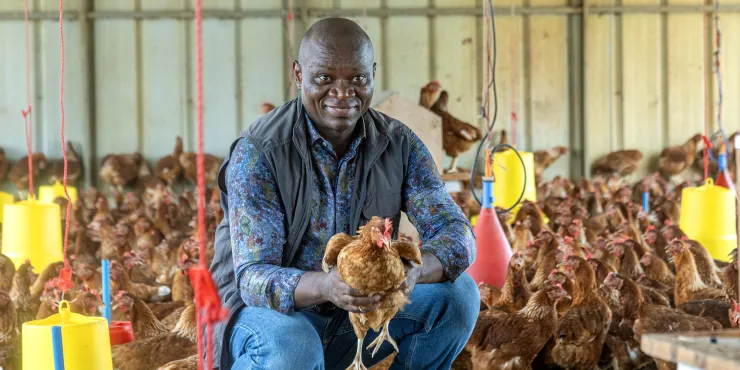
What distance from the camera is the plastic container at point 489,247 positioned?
418 cm

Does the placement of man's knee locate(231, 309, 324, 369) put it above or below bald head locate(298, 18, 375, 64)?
below

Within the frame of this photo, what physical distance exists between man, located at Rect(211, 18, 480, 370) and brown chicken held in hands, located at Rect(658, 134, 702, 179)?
7.72 metres

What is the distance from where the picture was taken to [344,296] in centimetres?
212

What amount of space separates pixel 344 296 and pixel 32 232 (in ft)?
8.74

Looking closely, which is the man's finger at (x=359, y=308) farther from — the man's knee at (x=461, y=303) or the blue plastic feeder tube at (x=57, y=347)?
the blue plastic feeder tube at (x=57, y=347)

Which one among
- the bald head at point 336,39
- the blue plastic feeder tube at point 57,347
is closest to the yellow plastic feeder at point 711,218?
the bald head at point 336,39

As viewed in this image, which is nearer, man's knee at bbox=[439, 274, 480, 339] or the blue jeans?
the blue jeans

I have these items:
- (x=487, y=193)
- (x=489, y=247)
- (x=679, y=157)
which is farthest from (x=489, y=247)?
(x=679, y=157)

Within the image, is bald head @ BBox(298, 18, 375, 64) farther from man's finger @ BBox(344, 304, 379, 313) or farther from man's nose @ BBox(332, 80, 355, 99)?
man's finger @ BBox(344, 304, 379, 313)

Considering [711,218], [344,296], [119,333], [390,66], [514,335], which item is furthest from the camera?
[390,66]

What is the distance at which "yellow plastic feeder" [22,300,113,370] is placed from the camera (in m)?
2.48

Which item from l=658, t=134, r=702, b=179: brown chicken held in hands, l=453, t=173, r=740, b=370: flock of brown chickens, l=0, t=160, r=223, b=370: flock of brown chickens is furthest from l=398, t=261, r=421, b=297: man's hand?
l=658, t=134, r=702, b=179: brown chicken held in hands

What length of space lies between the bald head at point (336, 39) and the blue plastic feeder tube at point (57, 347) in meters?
0.96

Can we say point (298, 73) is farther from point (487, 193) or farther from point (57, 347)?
point (487, 193)
